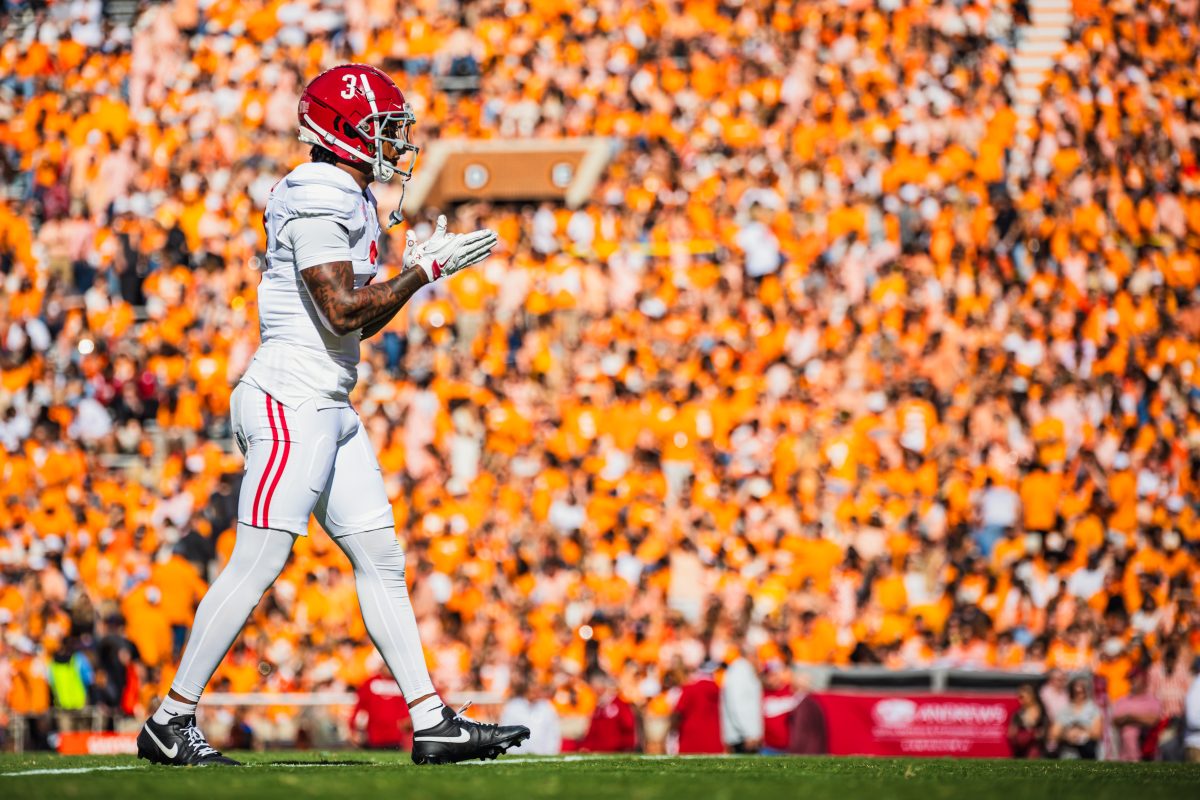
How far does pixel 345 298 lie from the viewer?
5.29 metres

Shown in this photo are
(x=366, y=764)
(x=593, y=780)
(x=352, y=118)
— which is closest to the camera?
(x=593, y=780)

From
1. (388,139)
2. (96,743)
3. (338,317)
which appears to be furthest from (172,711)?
(96,743)

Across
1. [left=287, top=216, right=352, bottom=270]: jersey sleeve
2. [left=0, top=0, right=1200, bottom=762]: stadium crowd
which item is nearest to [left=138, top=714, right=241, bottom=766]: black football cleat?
[left=287, top=216, right=352, bottom=270]: jersey sleeve

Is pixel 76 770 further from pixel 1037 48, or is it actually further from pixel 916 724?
pixel 1037 48

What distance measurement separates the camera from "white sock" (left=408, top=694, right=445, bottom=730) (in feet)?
17.8

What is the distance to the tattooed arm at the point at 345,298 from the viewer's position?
5.29 meters

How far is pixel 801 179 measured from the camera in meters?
19.8

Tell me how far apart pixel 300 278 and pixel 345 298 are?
0.18 m

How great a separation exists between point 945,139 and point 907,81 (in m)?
0.85

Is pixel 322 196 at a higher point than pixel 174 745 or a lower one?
higher

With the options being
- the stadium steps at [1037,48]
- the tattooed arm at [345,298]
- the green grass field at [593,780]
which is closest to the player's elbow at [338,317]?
the tattooed arm at [345,298]

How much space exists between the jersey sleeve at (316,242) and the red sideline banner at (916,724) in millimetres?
7019

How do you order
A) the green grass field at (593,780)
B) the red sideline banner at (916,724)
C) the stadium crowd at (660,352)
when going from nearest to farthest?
1. the green grass field at (593,780)
2. the red sideline banner at (916,724)
3. the stadium crowd at (660,352)

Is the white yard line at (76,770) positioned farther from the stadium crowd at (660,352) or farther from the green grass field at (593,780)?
the stadium crowd at (660,352)
